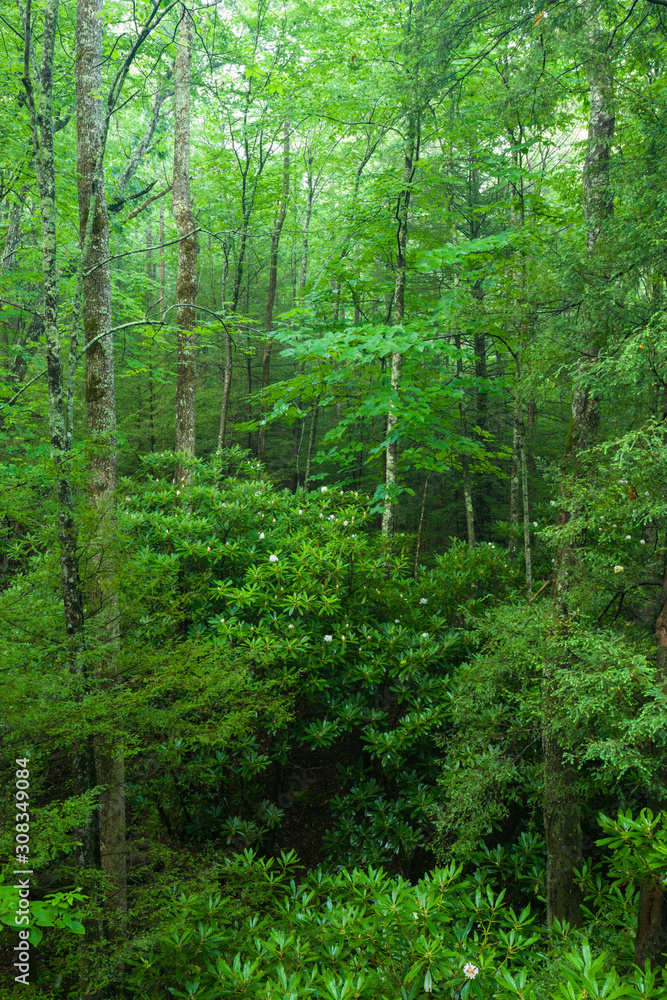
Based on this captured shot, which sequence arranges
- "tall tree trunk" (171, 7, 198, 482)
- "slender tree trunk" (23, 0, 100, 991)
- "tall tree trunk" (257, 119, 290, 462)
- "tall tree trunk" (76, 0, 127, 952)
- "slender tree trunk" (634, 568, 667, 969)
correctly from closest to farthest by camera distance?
"slender tree trunk" (634, 568, 667, 969) < "slender tree trunk" (23, 0, 100, 991) < "tall tree trunk" (76, 0, 127, 952) < "tall tree trunk" (171, 7, 198, 482) < "tall tree trunk" (257, 119, 290, 462)

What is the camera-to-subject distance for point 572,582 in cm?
328

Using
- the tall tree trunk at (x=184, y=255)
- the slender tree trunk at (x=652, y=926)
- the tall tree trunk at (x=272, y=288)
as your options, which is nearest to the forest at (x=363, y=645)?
the slender tree trunk at (x=652, y=926)

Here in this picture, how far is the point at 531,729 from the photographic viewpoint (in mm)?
3486

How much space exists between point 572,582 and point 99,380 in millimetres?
3394

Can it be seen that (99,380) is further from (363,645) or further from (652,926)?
(652,926)

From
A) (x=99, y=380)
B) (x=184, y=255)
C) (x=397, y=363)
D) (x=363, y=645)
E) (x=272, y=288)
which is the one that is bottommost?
(x=363, y=645)

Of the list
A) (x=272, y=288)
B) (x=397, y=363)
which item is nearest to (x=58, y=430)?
(x=397, y=363)

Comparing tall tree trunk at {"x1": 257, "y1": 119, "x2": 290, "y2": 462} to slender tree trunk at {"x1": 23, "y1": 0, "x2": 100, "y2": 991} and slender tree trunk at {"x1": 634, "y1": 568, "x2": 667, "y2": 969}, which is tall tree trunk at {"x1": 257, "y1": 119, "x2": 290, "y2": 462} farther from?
slender tree trunk at {"x1": 634, "y1": 568, "x2": 667, "y2": 969}

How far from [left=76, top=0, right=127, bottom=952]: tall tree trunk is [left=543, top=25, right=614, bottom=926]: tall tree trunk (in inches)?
101

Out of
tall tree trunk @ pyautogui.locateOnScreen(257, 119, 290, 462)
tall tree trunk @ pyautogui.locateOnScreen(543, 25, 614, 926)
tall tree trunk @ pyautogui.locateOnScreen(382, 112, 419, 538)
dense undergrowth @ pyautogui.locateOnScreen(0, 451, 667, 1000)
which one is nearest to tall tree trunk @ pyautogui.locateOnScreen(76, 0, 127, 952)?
dense undergrowth @ pyautogui.locateOnScreen(0, 451, 667, 1000)

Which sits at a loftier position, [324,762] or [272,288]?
[272,288]

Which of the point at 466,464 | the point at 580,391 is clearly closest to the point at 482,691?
the point at 580,391

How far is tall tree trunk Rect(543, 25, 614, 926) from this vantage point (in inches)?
128

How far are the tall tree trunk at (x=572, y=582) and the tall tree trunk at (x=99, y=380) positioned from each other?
2559mm
